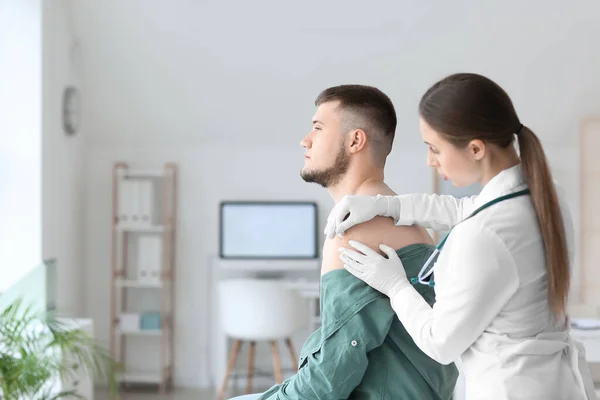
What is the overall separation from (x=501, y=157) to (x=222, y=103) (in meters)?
3.97

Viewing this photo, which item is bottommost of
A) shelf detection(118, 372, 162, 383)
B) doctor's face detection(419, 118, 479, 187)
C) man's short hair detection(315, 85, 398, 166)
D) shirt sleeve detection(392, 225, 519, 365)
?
shelf detection(118, 372, 162, 383)

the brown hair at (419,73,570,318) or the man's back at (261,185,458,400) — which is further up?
the brown hair at (419,73,570,318)

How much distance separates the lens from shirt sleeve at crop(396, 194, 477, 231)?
176 cm

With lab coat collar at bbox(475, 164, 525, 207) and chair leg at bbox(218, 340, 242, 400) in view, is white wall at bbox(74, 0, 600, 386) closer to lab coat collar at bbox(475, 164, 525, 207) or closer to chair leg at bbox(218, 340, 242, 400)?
chair leg at bbox(218, 340, 242, 400)

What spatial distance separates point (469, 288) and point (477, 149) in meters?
0.24

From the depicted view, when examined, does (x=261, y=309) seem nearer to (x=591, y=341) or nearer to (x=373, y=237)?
(x=591, y=341)

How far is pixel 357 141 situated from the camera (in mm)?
1804

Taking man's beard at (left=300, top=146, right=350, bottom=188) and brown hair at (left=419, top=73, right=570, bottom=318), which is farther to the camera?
man's beard at (left=300, top=146, right=350, bottom=188)

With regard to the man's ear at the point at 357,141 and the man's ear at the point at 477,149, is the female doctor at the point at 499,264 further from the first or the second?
the man's ear at the point at 357,141

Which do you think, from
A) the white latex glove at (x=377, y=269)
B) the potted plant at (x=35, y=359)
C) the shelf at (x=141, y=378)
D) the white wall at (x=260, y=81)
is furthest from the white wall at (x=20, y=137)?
the white latex glove at (x=377, y=269)

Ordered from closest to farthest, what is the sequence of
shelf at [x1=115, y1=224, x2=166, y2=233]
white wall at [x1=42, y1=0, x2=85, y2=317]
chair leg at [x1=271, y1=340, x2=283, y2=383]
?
white wall at [x1=42, y1=0, x2=85, y2=317] < chair leg at [x1=271, y1=340, x2=283, y2=383] < shelf at [x1=115, y1=224, x2=166, y2=233]

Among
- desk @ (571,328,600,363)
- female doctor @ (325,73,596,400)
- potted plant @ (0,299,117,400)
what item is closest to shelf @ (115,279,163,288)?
potted plant @ (0,299,117,400)

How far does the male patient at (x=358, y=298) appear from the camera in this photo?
5.28 ft

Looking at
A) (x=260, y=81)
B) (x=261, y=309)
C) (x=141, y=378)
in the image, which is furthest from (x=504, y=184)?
(x=141, y=378)
